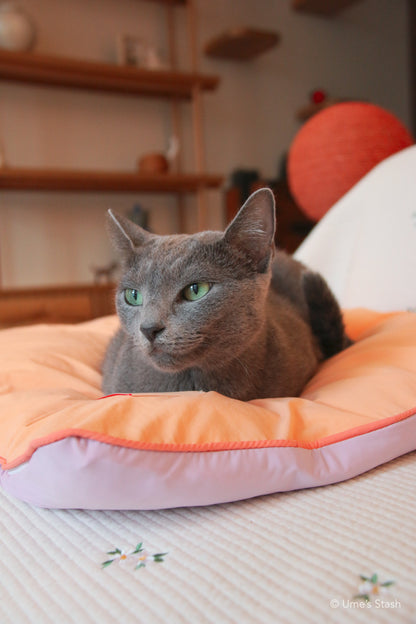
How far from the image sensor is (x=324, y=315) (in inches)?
50.4

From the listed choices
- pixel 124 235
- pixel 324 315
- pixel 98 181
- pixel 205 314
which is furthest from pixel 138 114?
pixel 205 314

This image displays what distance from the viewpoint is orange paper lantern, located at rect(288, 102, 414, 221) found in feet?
7.37

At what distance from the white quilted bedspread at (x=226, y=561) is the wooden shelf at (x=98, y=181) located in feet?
8.50

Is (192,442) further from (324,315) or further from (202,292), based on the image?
(324,315)

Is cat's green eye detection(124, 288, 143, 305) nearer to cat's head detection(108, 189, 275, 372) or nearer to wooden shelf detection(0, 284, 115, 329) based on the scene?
cat's head detection(108, 189, 275, 372)

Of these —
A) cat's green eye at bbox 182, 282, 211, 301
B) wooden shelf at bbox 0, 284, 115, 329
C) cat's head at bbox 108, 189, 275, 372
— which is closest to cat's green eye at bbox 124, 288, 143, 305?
cat's head at bbox 108, 189, 275, 372

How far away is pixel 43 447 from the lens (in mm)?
636

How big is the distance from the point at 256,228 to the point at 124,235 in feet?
0.86

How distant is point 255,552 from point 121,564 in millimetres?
150

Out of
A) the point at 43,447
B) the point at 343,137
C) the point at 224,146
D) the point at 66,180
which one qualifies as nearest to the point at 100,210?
the point at 66,180

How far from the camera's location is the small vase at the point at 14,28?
2.87 m

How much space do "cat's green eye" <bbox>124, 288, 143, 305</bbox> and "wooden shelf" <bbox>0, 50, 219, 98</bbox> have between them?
99.0 inches

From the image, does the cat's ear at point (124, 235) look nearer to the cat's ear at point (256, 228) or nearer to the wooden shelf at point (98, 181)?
the cat's ear at point (256, 228)

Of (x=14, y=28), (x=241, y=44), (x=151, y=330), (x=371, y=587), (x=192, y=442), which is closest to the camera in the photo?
(x=371, y=587)
